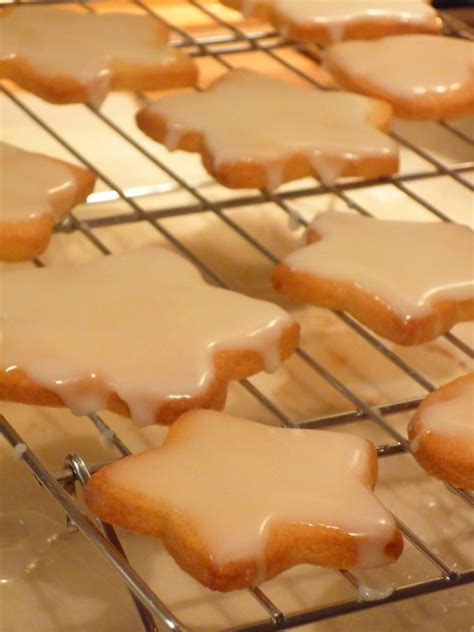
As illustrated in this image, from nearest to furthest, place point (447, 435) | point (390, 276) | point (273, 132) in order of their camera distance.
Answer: point (447, 435)
point (390, 276)
point (273, 132)

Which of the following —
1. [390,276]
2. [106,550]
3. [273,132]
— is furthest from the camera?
[273,132]

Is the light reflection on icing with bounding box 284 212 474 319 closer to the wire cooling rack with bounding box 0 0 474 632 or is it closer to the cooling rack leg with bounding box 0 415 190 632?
the wire cooling rack with bounding box 0 0 474 632

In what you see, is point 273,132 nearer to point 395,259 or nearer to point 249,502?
point 395,259

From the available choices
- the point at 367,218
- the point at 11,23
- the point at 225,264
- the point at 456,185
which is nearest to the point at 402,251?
the point at 367,218

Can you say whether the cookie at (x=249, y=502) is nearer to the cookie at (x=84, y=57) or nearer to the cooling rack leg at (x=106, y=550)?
the cooling rack leg at (x=106, y=550)

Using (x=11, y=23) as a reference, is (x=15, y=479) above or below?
below

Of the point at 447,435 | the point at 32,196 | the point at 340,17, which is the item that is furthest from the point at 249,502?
the point at 340,17

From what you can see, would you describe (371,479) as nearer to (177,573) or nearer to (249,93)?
(177,573)
